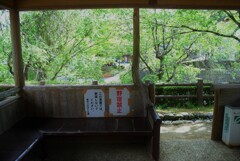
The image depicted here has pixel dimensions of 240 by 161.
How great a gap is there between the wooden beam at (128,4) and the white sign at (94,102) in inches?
57.0

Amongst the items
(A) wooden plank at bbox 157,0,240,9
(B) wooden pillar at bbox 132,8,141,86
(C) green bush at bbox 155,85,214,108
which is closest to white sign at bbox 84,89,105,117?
(B) wooden pillar at bbox 132,8,141,86

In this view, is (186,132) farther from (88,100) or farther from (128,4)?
(128,4)

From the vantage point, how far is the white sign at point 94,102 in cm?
339

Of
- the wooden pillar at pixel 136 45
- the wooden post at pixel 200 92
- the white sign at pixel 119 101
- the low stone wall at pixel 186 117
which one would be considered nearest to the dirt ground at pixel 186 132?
the low stone wall at pixel 186 117

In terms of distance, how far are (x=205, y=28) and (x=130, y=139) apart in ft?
14.4

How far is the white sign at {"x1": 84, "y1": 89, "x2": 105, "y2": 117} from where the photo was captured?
134 inches

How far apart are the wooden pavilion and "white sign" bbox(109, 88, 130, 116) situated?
0.7 inches

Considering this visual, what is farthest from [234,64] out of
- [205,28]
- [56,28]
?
[56,28]

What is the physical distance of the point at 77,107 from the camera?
344 centimetres

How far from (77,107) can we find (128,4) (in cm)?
197

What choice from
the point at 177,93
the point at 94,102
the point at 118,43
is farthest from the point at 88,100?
the point at 177,93

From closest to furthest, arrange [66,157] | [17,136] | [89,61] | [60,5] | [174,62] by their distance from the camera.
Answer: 1. [17,136]
2. [66,157]
3. [60,5]
4. [89,61]
5. [174,62]

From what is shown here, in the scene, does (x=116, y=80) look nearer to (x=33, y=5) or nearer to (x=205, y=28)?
A: (x=205, y=28)

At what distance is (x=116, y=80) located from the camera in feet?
22.9
